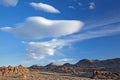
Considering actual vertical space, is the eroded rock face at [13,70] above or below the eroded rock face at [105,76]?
above

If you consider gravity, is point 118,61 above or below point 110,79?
above

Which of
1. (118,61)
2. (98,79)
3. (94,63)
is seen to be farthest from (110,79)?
(94,63)

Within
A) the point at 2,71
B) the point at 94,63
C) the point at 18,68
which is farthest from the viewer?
the point at 94,63

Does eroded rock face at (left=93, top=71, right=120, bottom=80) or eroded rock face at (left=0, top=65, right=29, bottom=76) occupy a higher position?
eroded rock face at (left=0, top=65, right=29, bottom=76)

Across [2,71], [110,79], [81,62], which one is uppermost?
[81,62]

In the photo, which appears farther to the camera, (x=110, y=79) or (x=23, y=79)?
(x=110, y=79)

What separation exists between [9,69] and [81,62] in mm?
70182

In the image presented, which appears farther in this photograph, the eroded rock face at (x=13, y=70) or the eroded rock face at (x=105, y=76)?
the eroded rock face at (x=13, y=70)

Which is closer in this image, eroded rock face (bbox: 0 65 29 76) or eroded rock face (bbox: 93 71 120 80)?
eroded rock face (bbox: 93 71 120 80)

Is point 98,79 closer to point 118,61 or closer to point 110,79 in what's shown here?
point 110,79

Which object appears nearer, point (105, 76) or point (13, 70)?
point (105, 76)

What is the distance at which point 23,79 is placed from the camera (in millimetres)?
43750

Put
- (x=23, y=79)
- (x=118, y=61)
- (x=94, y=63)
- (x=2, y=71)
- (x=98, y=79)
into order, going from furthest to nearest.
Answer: (x=94, y=63)
(x=118, y=61)
(x=2, y=71)
(x=98, y=79)
(x=23, y=79)

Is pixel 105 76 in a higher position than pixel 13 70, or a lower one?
lower
